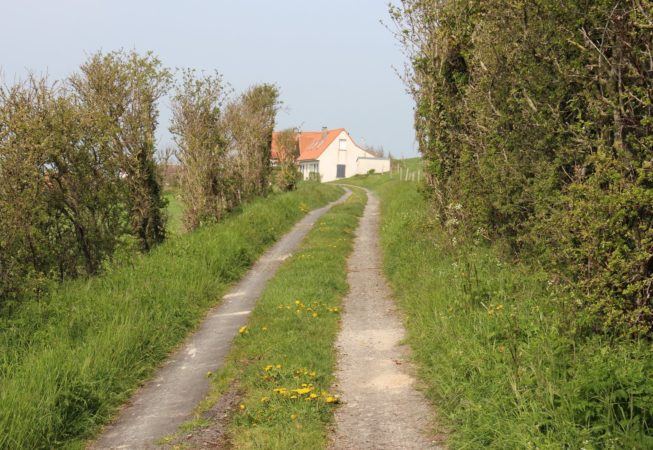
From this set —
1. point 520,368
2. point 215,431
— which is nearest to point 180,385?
point 215,431

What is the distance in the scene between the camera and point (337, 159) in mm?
74438

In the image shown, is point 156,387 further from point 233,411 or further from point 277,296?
point 277,296

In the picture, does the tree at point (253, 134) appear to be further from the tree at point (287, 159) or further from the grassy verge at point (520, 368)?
the grassy verge at point (520, 368)

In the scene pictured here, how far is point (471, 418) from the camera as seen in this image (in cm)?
517

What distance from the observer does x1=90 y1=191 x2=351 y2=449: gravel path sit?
603 cm

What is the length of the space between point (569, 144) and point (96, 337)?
6661 mm

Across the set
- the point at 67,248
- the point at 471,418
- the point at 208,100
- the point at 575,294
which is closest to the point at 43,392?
the point at 471,418

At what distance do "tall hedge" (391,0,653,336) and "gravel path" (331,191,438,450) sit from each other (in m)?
2.04

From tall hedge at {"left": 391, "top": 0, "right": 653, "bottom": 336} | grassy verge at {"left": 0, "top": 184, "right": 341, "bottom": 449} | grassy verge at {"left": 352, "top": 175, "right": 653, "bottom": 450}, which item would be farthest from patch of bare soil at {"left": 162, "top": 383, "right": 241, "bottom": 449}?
tall hedge at {"left": 391, "top": 0, "right": 653, "bottom": 336}

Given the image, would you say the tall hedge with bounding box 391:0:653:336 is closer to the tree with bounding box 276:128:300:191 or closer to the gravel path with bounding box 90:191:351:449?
the gravel path with bounding box 90:191:351:449

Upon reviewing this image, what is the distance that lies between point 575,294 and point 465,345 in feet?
4.72

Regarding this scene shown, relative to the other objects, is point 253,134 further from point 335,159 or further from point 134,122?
point 335,159

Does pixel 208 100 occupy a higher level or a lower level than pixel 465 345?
higher

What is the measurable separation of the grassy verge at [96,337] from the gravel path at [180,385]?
0.21 m
